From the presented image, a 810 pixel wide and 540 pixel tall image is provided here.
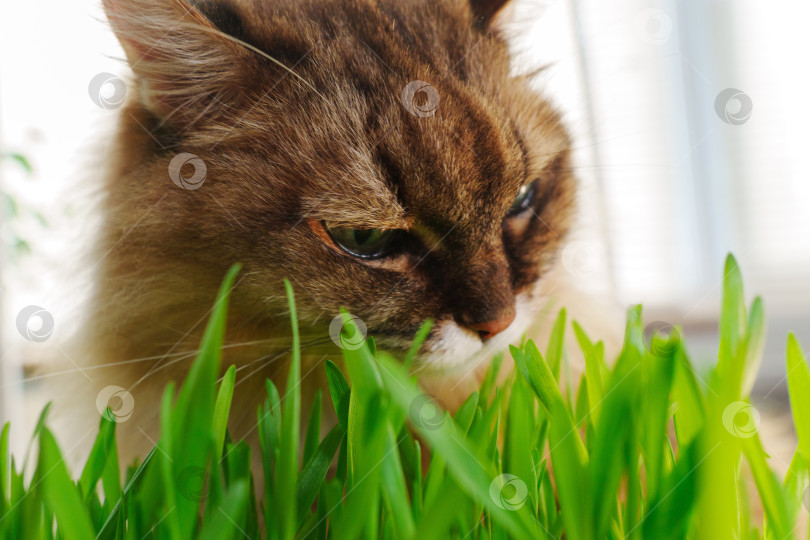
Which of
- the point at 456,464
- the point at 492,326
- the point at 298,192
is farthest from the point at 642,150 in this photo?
the point at 456,464

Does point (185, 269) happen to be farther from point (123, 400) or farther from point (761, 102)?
point (761, 102)

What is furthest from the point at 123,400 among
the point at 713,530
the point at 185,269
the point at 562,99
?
the point at 562,99

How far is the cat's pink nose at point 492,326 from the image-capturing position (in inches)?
23.8

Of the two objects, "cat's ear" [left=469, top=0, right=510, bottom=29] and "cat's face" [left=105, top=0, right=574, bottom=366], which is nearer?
"cat's face" [left=105, top=0, right=574, bottom=366]

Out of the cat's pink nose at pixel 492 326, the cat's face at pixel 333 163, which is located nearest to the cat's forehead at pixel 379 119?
the cat's face at pixel 333 163

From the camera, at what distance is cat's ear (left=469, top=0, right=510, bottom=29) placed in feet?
2.35

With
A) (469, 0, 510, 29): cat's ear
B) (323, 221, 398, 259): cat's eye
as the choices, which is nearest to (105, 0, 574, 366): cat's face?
(323, 221, 398, 259): cat's eye

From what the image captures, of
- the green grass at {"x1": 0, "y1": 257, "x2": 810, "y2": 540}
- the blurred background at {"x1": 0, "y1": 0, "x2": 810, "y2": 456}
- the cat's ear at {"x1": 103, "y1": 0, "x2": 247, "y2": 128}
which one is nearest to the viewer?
the green grass at {"x1": 0, "y1": 257, "x2": 810, "y2": 540}

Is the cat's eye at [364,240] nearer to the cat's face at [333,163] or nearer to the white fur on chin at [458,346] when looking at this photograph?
the cat's face at [333,163]

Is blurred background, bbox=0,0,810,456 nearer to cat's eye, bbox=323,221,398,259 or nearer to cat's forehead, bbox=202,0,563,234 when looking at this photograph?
cat's forehead, bbox=202,0,563,234

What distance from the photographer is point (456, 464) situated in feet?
0.98

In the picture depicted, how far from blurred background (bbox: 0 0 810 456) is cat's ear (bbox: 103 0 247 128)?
0.03 metres

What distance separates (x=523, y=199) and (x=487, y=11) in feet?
0.84

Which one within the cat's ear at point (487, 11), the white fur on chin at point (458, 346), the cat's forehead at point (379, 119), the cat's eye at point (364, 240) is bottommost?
the white fur on chin at point (458, 346)
